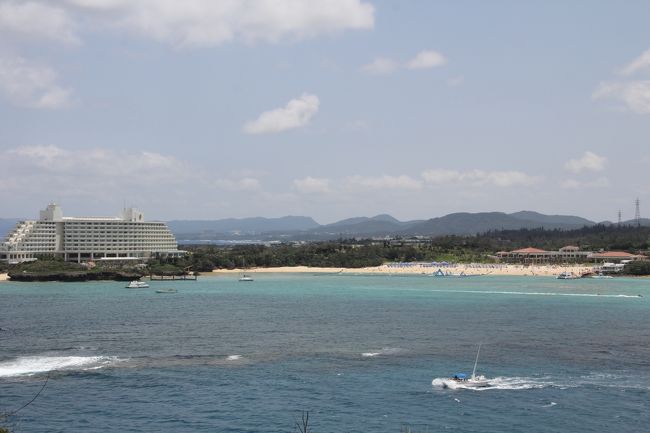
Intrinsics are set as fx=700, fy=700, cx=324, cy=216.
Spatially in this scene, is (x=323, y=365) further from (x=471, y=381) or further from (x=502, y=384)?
(x=502, y=384)

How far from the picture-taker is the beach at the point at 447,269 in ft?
516

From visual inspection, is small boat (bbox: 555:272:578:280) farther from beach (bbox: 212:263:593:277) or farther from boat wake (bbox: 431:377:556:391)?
boat wake (bbox: 431:377:556:391)

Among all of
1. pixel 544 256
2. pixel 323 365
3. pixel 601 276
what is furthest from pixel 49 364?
pixel 544 256

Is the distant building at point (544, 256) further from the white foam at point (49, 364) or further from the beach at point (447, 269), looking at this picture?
the white foam at point (49, 364)

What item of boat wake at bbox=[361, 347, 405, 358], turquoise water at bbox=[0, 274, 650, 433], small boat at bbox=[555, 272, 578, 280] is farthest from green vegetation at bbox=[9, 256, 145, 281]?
boat wake at bbox=[361, 347, 405, 358]

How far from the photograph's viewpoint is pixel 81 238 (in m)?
159

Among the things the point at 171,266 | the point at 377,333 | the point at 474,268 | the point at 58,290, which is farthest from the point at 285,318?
the point at 474,268

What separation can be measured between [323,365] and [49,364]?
17.7 metres

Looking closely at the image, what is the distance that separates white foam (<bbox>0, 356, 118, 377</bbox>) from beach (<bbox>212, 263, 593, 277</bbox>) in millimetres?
110909

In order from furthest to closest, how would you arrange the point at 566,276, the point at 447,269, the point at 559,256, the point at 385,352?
the point at 559,256
the point at 447,269
the point at 566,276
the point at 385,352

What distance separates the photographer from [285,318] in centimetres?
6962

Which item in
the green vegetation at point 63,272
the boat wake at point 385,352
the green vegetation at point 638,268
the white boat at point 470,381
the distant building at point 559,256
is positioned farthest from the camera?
the distant building at point 559,256

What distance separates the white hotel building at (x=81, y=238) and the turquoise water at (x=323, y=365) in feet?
238

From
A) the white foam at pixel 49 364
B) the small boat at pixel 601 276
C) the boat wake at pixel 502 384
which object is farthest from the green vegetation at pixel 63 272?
the boat wake at pixel 502 384
